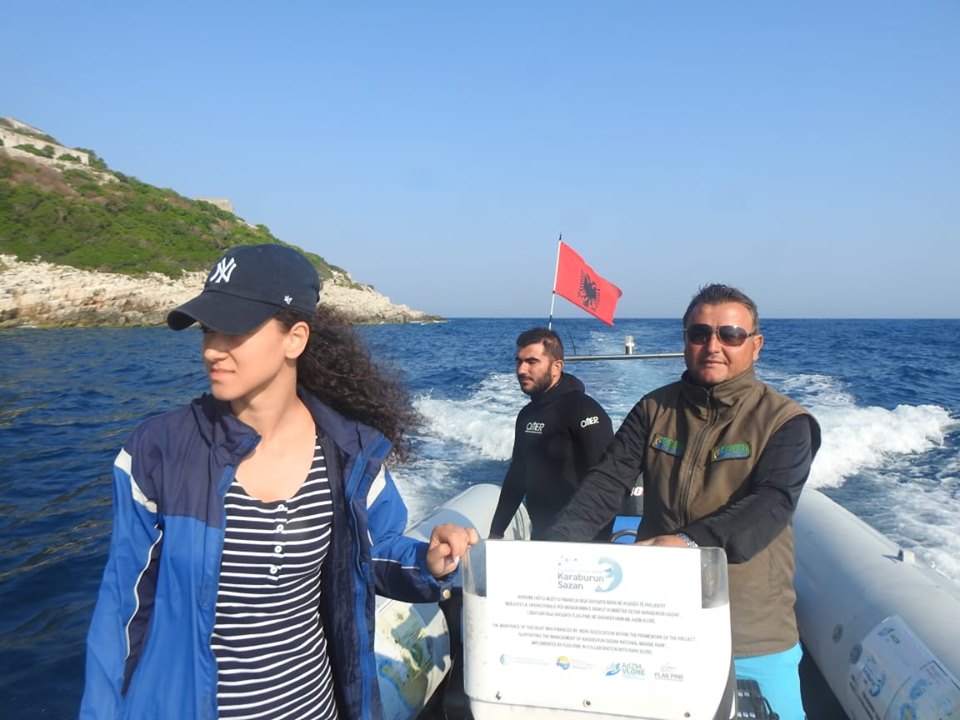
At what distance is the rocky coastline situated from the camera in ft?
103

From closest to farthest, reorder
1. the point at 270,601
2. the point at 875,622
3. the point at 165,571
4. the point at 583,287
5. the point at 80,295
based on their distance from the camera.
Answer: the point at 165,571 < the point at 270,601 < the point at 875,622 < the point at 583,287 < the point at 80,295

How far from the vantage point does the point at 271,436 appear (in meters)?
1.52

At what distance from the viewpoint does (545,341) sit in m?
3.76

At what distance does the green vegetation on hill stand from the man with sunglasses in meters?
42.8

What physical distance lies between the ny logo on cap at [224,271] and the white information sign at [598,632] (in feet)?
2.61

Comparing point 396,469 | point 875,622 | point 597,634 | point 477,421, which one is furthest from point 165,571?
point 477,421

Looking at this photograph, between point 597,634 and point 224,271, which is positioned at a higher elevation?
point 224,271

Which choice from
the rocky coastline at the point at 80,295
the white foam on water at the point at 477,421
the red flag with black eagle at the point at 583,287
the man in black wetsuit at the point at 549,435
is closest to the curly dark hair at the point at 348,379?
the man in black wetsuit at the point at 549,435

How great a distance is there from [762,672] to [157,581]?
173 cm

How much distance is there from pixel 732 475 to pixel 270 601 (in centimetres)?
141

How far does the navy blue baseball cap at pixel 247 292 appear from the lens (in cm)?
131

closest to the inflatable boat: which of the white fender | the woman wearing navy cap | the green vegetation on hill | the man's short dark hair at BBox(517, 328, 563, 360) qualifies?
the woman wearing navy cap

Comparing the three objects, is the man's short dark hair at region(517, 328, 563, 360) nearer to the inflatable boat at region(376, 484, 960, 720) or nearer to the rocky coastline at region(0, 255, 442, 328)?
the inflatable boat at region(376, 484, 960, 720)

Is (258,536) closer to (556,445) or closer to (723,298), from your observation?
(723,298)
